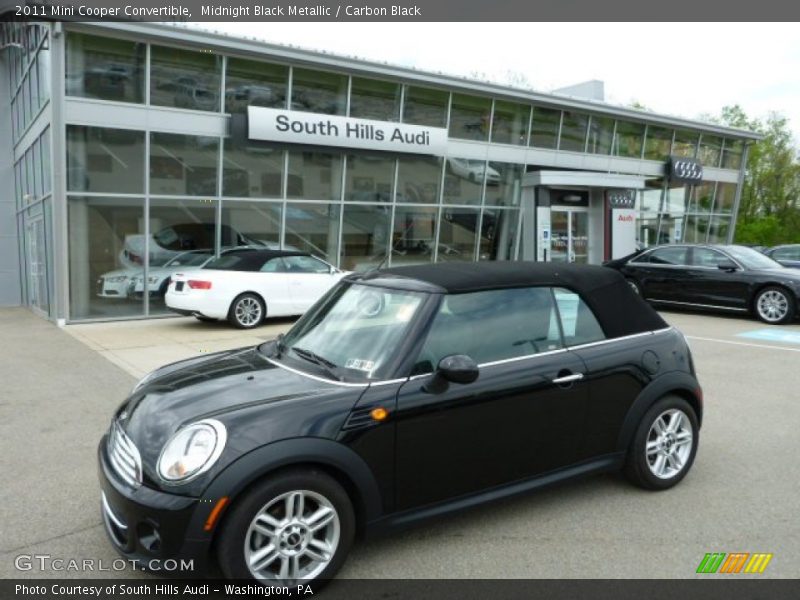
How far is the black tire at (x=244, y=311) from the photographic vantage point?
11766 mm

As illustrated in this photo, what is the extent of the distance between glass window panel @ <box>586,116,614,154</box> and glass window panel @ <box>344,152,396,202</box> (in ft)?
27.5

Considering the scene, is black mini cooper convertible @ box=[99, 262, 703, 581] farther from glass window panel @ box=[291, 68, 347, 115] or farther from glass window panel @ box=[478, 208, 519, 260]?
glass window panel @ box=[478, 208, 519, 260]

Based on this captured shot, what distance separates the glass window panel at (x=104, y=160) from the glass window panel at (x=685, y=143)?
786 inches

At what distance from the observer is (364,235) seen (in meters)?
17.3

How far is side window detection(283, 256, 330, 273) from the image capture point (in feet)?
41.4

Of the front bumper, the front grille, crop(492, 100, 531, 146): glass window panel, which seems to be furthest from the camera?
crop(492, 100, 531, 146): glass window panel

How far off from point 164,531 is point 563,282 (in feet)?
8.87

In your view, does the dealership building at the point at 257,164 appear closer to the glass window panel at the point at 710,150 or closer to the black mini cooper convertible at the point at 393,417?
the glass window panel at the point at 710,150

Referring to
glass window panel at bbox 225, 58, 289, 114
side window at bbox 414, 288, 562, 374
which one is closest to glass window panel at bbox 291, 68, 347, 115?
glass window panel at bbox 225, 58, 289, 114

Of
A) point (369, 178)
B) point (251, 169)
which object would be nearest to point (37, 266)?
point (251, 169)

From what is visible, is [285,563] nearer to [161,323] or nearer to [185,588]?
[185,588]

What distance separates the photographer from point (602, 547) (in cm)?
353

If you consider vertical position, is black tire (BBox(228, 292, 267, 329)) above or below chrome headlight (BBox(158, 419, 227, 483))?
below

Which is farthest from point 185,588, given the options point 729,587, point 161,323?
point 161,323
